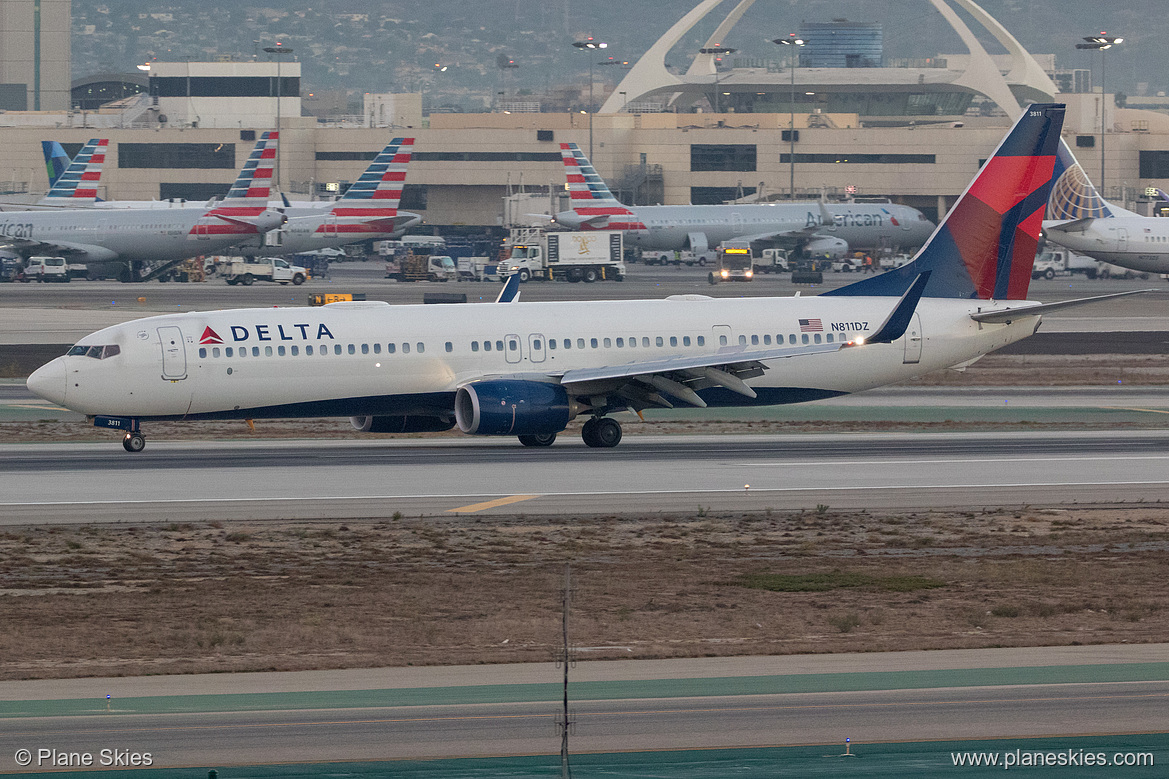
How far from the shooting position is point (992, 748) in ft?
54.3

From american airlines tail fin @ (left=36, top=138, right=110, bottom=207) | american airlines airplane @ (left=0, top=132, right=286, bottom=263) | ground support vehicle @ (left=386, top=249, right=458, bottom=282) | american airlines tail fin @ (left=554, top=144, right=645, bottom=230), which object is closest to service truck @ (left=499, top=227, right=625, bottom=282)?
ground support vehicle @ (left=386, top=249, right=458, bottom=282)

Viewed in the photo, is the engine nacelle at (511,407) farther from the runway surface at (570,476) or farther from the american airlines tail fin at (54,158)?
the american airlines tail fin at (54,158)

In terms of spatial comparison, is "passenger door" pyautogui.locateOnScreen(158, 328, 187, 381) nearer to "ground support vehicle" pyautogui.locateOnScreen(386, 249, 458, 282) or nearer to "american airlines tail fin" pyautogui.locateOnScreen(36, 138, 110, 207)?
"ground support vehicle" pyautogui.locateOnScreen(386, 249, 458, 282)

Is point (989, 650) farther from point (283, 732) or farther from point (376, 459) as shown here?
point (376, 459)

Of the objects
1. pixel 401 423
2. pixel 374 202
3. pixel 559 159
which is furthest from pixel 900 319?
→ pixel 559 159

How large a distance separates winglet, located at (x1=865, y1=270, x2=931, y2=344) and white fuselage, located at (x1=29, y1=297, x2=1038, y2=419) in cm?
235

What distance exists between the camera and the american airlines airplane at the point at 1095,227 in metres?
104

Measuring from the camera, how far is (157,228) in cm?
11850

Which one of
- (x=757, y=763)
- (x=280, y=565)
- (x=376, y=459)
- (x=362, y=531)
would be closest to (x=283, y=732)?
(x=757, y=763)

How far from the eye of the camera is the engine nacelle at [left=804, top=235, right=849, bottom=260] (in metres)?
147

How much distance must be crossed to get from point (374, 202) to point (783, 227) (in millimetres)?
45058

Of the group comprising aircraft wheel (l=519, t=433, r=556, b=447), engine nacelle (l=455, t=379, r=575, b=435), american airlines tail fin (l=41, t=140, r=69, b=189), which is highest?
american airlines tail fin (l=41, t=140, r=69, b=189)

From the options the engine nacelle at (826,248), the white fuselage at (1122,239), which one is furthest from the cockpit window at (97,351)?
the engine nacelle at (826,248)

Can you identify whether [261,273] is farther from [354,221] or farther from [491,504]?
[491,504]
